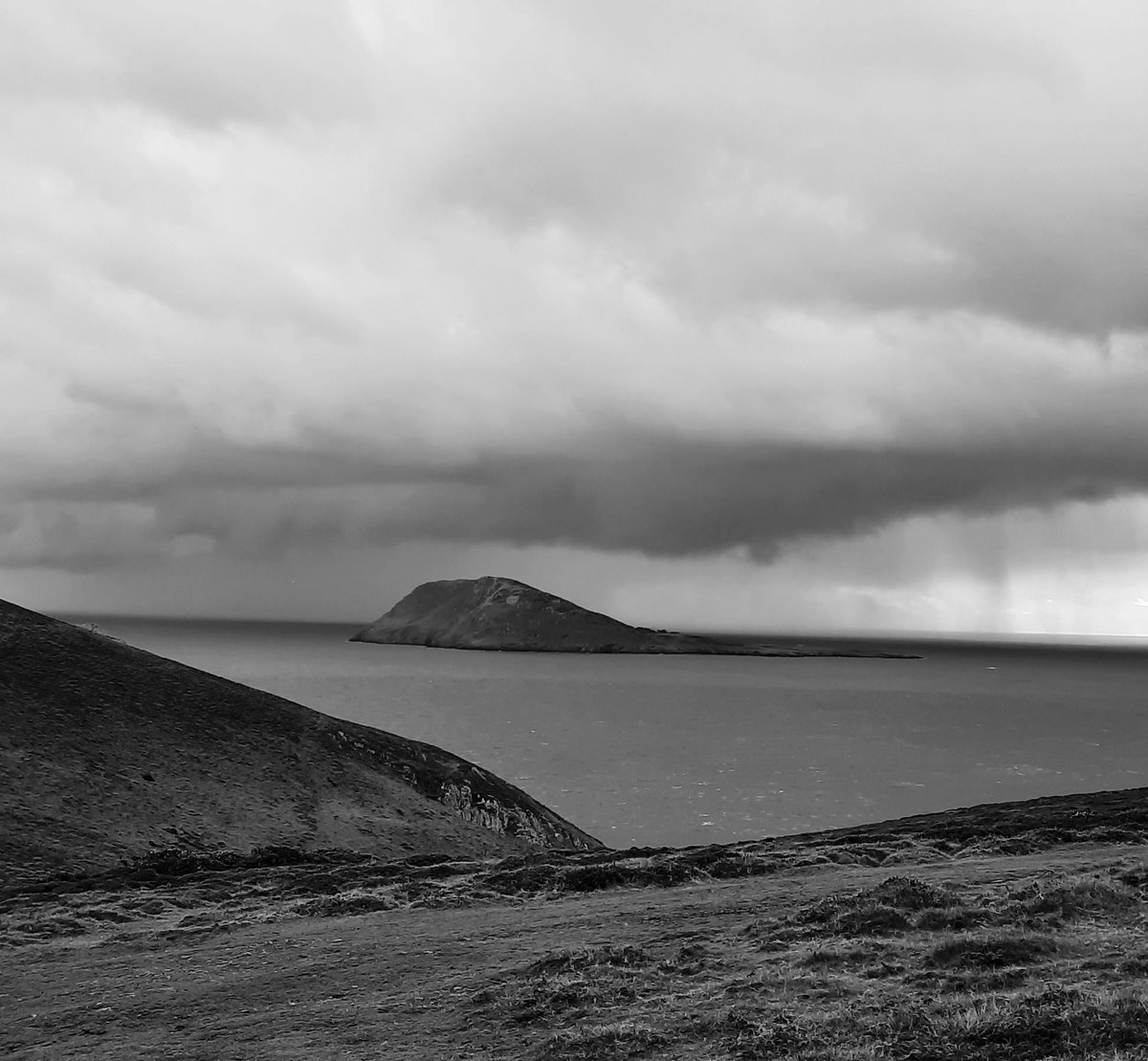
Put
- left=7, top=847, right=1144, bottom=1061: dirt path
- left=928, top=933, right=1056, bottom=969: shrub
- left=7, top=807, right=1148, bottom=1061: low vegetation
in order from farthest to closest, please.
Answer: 1. left=928, top=933, right=1056, bottom=969: shrub
2. left=7, top=847, right=1144, bottom=1061: dirt path
3. left=7, top=807, right=1148, bottom=1061: low vegetation

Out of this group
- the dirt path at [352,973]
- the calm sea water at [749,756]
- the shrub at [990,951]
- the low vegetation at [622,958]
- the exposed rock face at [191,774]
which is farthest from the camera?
the calm sea water at [749,756]

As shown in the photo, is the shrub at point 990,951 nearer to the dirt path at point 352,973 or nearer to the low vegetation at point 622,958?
the low vegetation at point 622,958

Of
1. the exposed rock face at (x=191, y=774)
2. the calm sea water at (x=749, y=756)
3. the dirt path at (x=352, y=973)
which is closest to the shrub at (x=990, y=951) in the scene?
the dirt path at (x=352, y=973)

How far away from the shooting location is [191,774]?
5384cm

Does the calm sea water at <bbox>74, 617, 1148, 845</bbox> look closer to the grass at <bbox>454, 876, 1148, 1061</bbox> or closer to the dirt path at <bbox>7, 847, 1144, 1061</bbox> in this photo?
the dirt path at <bbox>7, 847, 1144, 1061</bbox>

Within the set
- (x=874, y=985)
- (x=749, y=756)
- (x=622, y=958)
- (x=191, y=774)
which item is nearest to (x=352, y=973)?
(x=622, y=958)

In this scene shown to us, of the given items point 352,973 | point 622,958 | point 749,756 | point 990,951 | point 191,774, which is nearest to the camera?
point 990,951

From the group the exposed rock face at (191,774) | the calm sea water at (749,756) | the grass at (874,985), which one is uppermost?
the grass at (874,985)

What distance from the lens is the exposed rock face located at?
1783 inches

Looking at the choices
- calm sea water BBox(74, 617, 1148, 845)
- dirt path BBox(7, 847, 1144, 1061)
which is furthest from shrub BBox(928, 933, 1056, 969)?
calm sea water BBox(74, 617, 1148, 845)

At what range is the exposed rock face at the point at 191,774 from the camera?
1783 inches

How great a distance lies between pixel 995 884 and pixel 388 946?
53.5 ft

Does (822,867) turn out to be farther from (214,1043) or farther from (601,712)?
(601,712)

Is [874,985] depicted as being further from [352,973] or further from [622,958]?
[352,973]
